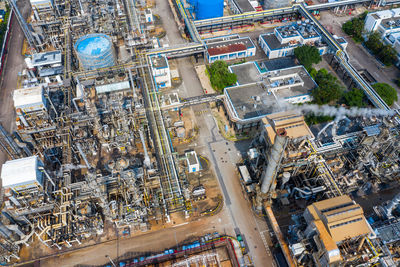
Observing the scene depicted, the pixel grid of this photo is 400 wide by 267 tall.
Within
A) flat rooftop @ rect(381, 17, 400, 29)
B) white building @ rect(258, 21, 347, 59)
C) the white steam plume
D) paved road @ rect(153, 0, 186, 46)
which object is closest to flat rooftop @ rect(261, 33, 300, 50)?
white building @ rect(258, 21, 347, 59)

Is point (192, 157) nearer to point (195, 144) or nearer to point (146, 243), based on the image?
point (195, 144)

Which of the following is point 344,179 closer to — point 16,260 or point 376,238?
point 376,238

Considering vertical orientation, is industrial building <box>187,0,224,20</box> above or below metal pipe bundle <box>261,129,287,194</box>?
above

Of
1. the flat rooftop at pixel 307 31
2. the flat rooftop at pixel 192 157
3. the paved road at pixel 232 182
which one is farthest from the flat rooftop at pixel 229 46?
the flat rooftop at pixel 192 157

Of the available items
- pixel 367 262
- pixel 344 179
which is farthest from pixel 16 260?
pixel 344 179

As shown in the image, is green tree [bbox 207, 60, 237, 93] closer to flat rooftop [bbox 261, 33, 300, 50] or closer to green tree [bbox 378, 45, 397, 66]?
flat rooftop [bbox 261, 33, 300, 50]

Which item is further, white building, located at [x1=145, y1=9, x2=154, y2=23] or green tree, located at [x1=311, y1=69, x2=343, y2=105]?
white building, located at [x1=145, y1=9, x2=154, y2=23]
